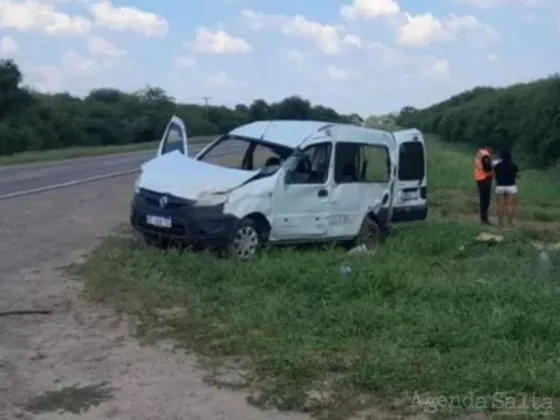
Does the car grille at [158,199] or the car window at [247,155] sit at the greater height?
the car window at [247,155]

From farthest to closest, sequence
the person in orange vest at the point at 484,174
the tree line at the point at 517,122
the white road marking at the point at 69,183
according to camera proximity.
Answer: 1. the tree line at the point at 517,122
2. the white road marking at the point at 69,183
3. the person in orange vest at the point at 484,174

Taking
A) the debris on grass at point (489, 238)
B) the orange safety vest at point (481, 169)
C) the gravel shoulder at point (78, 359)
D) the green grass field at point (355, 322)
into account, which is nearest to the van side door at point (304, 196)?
the green grass field at point (355, 322)

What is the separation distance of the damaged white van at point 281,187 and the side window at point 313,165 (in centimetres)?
1

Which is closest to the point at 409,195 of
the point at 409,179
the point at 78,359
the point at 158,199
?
the point at 409,179

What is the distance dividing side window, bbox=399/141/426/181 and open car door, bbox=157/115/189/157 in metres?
3.22

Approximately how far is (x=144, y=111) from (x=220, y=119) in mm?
17025

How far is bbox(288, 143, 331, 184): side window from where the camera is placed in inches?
504

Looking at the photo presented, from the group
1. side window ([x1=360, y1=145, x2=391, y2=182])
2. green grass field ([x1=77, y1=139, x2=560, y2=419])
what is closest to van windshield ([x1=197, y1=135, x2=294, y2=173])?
green grass field ([x1=77, y1=139, x2=560, y2=419])

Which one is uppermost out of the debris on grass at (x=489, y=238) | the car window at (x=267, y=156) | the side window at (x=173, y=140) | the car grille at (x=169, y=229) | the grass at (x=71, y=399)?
the side window at (x=173, y=140)

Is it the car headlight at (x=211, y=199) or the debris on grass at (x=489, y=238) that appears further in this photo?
the debris on grass at (x=489, y=238)

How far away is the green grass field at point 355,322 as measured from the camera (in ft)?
20.5

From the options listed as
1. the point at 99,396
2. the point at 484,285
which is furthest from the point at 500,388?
the point at 484,285

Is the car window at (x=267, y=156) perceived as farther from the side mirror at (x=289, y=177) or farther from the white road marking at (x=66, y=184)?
the white road marking at (x=66, y=184)

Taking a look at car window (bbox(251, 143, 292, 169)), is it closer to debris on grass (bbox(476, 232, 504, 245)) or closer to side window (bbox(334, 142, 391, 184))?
side window (bbox(334, 142, 391, 184))
